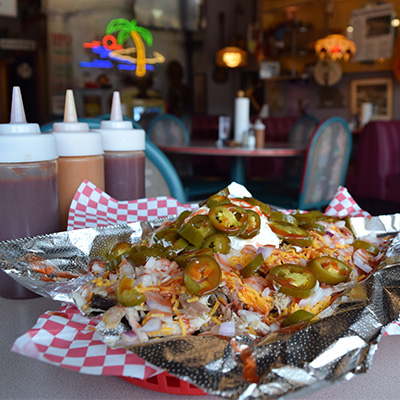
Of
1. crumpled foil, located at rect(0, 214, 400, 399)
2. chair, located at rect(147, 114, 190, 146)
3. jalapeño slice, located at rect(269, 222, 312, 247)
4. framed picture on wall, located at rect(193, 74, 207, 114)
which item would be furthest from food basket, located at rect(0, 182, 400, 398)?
framed picture on wall, located at rect(193, 74, 207, 114)

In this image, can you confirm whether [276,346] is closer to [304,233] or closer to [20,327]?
[304,233]

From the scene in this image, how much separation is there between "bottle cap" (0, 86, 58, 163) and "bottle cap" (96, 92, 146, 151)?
26 centimetres

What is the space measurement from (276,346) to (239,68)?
33.9 ft

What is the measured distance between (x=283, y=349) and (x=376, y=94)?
8.09m

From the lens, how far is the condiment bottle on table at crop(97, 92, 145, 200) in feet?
3.46

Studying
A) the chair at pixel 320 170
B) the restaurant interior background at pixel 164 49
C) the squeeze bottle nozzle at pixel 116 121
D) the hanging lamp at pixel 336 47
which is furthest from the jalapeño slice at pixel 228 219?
the restaurant interior background at pixel 164 49

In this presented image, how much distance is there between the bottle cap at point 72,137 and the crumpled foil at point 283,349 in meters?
0.26

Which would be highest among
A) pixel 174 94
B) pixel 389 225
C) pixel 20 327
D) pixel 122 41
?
pixel 122 41

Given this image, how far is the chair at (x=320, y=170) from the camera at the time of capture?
3430 millimetres

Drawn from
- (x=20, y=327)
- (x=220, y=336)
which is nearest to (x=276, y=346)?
(x=220, y=336)

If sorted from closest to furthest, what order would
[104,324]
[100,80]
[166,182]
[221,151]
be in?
[104,324] → [166,182] → [221,151] → [100,80]

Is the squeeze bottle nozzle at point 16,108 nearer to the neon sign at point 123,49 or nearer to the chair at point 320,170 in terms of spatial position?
the chair at point 320,170

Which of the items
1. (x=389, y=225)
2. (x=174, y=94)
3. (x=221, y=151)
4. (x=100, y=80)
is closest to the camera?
(x=389, y=225)

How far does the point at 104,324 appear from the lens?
545 millimetres
